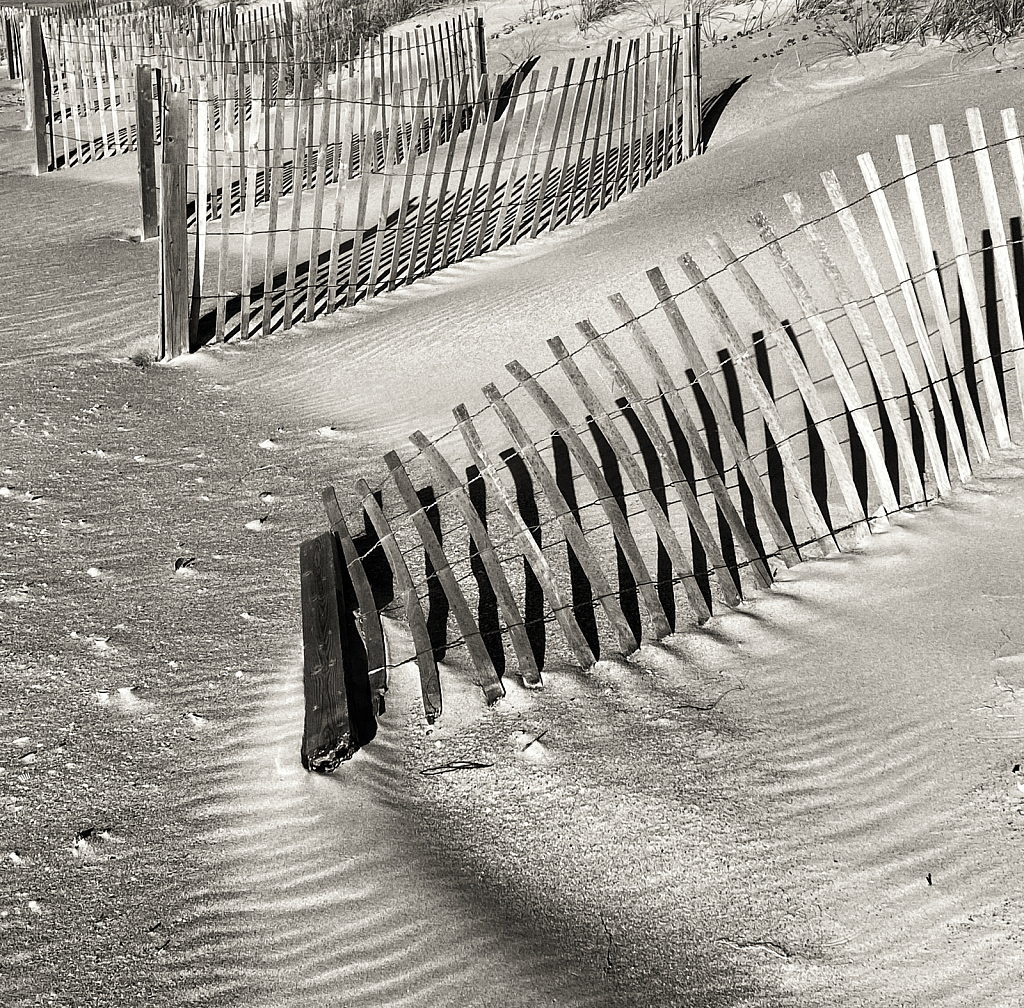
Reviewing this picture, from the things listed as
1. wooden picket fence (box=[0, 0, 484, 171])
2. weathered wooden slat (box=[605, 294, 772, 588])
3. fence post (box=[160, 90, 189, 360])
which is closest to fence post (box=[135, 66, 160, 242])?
fence post (box=[160, 90, 189, 360])

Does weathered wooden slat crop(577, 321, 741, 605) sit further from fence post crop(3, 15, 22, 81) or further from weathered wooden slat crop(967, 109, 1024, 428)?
fence post crop(3, 15, 22, 81)

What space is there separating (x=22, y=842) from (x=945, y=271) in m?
5.02

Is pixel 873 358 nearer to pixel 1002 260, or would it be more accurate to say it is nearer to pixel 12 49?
pixel 1002 260

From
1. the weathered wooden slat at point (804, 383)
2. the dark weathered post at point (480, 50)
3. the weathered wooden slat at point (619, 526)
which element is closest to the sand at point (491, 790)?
the weathered wooden slat at point (619, 526)

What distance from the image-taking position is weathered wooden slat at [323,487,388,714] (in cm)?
364

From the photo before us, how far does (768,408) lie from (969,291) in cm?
112

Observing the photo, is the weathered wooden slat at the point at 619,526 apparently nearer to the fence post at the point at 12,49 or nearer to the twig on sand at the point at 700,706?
the twig on sand at the point at 700,706

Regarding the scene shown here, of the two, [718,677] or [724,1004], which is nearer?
[724,1004]

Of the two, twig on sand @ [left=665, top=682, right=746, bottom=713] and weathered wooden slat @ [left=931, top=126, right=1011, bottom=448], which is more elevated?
weathered wooden slat @ [left=931, top=126, right=1011, bottom=448]

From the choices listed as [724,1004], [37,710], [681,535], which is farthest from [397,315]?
[724,1004]

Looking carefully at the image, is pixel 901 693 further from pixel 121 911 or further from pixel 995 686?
pixel 121 911

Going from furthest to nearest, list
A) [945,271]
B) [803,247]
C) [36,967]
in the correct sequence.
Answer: [803,247]
[945,271]
[36,967]

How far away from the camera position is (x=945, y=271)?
5641 mm

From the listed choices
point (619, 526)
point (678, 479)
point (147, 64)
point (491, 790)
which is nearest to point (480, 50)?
point (147, 64)
